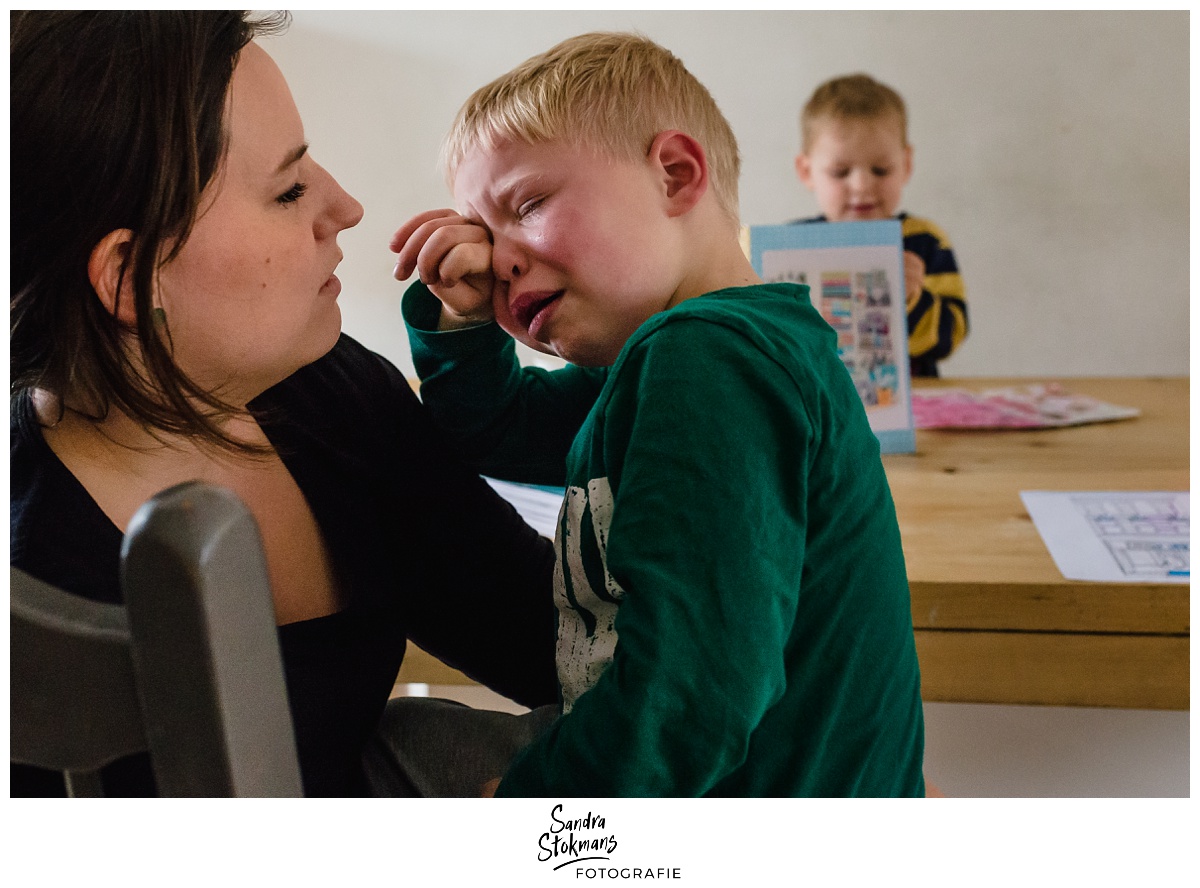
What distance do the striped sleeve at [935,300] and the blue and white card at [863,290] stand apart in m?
0.08

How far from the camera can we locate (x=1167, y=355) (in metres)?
0.92

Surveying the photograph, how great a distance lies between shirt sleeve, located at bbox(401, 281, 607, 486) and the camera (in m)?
0.74

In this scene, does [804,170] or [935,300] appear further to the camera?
[935,300]

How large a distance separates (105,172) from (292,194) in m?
0.11

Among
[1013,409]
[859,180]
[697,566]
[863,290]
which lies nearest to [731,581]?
[697,566]

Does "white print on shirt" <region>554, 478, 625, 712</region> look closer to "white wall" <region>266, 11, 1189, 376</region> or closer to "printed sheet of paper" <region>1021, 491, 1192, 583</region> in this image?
"white wall" <region>266, 11, 1189, 376</region>

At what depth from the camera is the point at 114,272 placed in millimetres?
560

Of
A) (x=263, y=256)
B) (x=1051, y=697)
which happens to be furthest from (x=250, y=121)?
(x=1051, y=697)

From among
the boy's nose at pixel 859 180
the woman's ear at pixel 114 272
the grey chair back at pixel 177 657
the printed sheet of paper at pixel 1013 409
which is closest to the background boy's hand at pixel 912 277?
the boy's nose at pixel 859 180

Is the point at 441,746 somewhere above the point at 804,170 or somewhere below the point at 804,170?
below

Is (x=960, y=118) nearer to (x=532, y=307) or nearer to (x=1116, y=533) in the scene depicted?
(x=1116, y=533)

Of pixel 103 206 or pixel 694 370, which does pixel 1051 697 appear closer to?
pixel 694 370

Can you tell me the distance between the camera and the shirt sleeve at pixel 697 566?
52 centimetres

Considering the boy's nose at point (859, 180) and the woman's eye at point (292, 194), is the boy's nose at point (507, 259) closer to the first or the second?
the woman's eye at point (292, 194)
